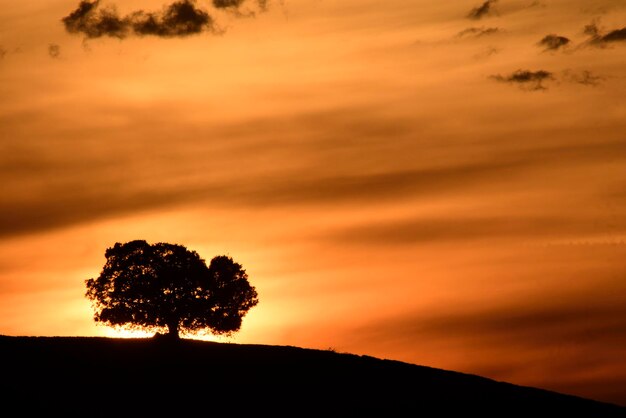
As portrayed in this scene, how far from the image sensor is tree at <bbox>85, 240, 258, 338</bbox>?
8825cm

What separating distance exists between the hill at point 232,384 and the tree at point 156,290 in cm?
1629

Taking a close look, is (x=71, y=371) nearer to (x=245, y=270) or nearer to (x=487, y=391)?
(x=487, y=391)

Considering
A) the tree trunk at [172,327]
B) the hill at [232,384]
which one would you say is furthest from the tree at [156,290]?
the hill at [232,384]

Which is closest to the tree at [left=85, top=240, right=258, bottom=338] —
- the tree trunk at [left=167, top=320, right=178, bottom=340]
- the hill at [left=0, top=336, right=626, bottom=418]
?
the tree trunk at [left=167, top=320, right=178, bottom=340]

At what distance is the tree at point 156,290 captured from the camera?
88.2 metres

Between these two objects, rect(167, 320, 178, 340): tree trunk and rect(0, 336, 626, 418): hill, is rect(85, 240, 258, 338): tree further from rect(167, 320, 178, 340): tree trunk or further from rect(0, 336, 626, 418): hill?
rect(0, 336, 626, 418): hill

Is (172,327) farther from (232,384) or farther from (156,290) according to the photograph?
(232,384)

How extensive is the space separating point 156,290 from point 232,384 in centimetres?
2619

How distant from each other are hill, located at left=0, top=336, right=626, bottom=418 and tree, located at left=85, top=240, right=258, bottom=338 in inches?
642

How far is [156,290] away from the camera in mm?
88500

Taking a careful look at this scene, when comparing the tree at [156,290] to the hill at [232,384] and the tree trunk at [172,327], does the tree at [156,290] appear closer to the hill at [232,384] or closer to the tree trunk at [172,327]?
the tree trunk at [172,327]

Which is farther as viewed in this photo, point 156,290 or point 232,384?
point 156,290

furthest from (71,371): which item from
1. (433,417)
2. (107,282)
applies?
(107,282)

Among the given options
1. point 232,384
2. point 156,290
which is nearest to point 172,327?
point 156,290
